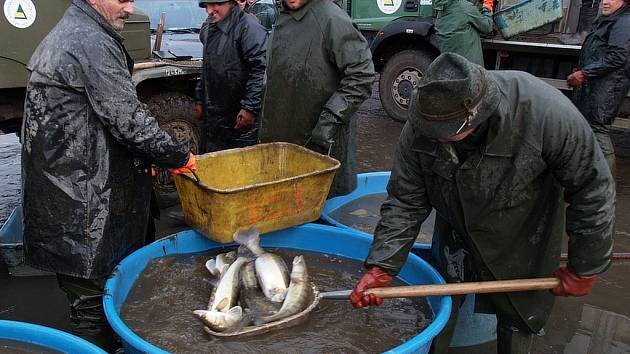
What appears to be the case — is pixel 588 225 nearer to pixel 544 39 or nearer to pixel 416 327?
pixel 416 327

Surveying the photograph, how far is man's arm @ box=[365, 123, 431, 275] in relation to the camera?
9.76 ft

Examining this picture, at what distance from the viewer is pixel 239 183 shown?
4340 mm

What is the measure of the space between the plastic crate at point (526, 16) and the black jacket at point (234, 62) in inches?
197

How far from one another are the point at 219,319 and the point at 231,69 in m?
2.74

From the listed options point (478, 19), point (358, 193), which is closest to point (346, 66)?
point (358, 193)

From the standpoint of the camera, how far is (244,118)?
5.10 meters

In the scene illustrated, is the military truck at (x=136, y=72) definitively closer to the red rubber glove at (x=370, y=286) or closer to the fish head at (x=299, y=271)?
the fish head at (x=299, y=271)

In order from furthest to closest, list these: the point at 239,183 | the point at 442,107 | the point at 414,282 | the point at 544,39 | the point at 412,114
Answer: the point at 544,39, the point at 239,183, the point at 414,282, the point at 412,114, the point at 442,107

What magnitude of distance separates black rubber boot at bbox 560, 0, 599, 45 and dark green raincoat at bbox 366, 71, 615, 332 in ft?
21.0

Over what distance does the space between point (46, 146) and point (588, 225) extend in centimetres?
271

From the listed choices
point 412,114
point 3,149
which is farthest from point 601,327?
point 3,149

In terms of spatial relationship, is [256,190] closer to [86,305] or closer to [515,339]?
[86,305]

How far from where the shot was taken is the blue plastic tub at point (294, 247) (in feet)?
8.66

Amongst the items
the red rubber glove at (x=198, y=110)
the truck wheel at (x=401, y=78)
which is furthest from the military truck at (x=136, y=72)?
the truck wheel at (x=401, y=78)
